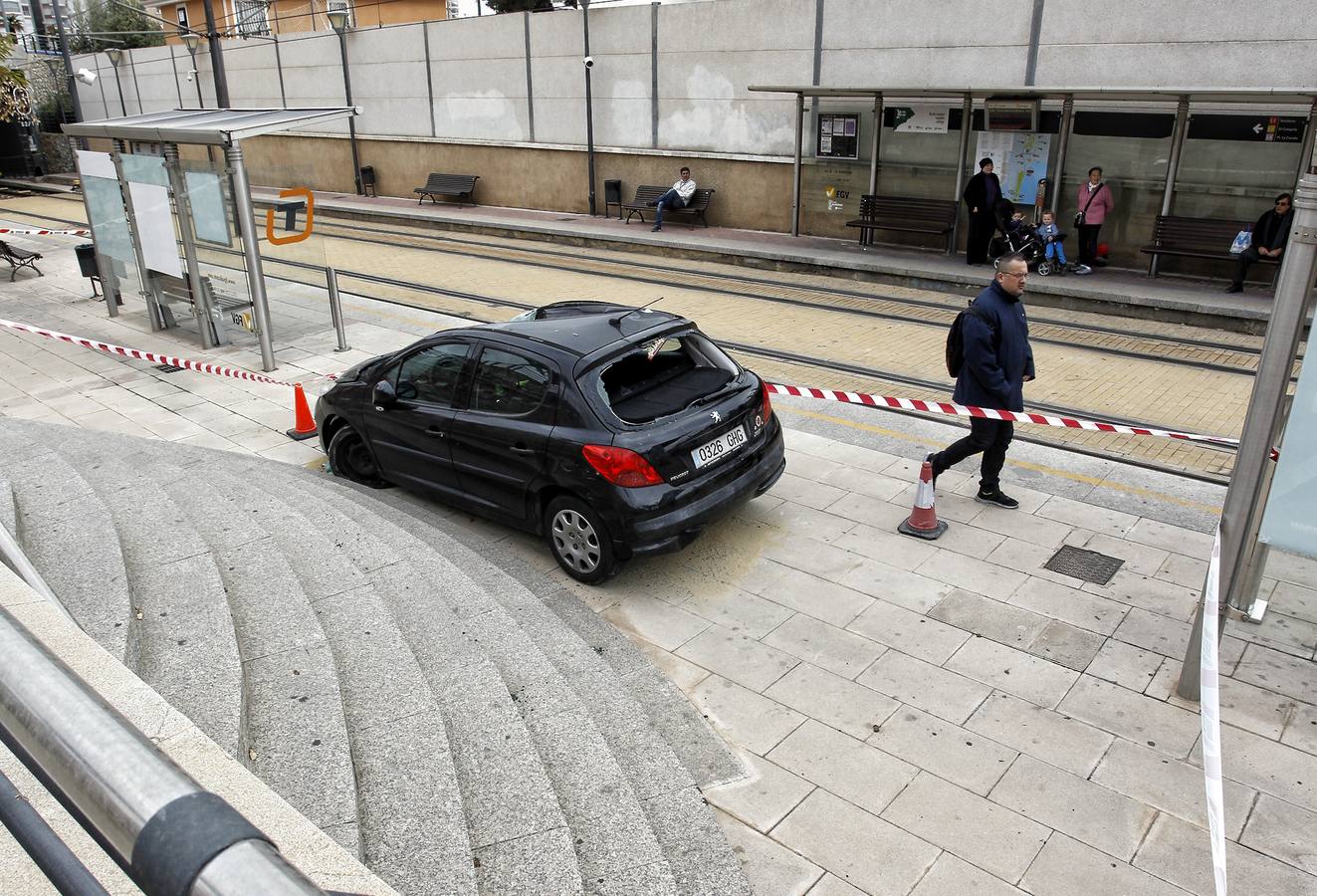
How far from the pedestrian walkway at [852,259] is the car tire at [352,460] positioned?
555 centimetres

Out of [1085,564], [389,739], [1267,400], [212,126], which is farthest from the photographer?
[212,126]

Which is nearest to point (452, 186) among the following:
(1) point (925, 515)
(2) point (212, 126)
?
(2) point (212, 126)

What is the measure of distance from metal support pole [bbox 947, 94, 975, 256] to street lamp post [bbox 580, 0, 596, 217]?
354 inches

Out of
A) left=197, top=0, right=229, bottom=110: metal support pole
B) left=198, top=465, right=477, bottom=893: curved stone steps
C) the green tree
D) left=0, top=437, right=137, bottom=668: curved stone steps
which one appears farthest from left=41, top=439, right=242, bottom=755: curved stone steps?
the green tree

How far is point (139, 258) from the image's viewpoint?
1332 centimetres

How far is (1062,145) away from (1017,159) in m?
0.90

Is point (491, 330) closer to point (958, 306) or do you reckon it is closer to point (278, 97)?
point (958, 306)

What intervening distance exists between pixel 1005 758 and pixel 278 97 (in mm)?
33481

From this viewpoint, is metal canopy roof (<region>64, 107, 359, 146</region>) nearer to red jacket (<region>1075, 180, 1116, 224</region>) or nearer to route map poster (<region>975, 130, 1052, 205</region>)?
route map poster (<region>975, 130, 1052, 205</region>)

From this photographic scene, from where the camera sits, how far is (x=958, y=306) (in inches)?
577

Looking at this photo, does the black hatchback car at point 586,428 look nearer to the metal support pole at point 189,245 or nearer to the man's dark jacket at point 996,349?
the man's dark jacket at point 996,349

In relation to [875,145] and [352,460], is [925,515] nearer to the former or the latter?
[352,460]

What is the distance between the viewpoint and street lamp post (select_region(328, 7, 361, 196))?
2731cm

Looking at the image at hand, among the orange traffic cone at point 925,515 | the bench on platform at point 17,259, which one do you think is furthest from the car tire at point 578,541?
the bench on platform at point 17,259
